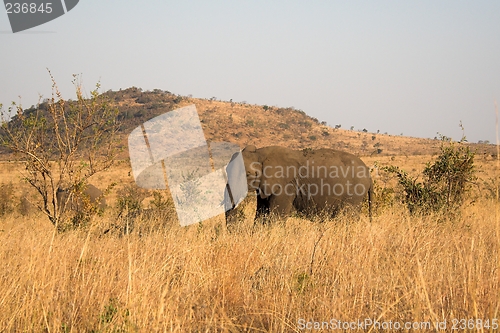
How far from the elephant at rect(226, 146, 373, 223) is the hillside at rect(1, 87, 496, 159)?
42617mm

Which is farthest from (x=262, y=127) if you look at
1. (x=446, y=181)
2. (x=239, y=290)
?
(x=239, y=290)

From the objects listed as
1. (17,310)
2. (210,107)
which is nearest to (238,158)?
(17,310)

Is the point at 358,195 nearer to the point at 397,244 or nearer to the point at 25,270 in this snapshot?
the point at 397,244

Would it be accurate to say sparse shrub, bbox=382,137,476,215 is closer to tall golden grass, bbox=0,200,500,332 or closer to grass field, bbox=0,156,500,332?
grass field, bbox=0,156,500,332

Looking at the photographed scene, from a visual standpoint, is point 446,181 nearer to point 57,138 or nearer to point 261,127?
point 57,138

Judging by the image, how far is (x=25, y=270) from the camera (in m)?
4.77

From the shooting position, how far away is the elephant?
11266mm

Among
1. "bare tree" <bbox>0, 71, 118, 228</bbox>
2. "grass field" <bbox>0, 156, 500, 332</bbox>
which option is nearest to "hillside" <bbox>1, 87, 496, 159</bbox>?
"bare tree" <bbox>0, 71, 118, 228</bbox>

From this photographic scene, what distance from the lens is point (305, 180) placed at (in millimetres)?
11492

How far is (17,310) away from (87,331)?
0.62 m

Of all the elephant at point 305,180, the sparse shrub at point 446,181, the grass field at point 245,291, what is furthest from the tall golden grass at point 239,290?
the elephant at point 305,180

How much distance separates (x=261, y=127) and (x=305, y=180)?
53.2 metres

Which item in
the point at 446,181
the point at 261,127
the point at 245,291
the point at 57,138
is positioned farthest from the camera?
the point at 261,127

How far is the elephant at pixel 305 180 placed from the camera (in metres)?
11.3
